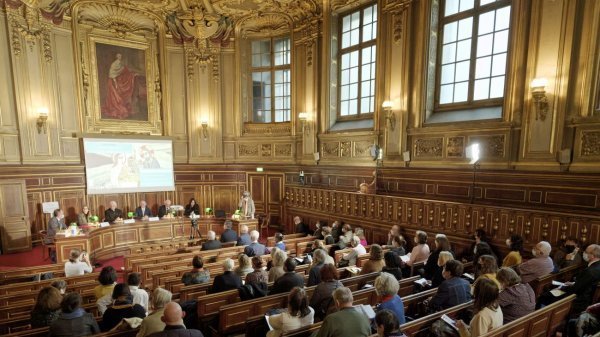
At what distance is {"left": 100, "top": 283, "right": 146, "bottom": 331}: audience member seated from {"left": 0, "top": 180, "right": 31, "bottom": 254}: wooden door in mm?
7364

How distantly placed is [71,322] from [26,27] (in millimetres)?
9418

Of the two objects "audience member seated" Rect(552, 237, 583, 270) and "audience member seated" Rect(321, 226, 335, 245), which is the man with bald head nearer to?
"audience member seated" Rect(321, 226, 335, 245)

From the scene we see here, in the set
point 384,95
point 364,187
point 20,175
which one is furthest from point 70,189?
point 384,95

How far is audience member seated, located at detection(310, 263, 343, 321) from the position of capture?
3.43 m

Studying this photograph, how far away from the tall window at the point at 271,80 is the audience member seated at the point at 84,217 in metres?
6.13

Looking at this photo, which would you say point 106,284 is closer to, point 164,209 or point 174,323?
point 174,323

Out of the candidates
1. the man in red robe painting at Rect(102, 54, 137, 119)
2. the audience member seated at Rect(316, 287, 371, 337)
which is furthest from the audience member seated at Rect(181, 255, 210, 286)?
the man in red robe painting at Rect(102, 54, 137, 119)

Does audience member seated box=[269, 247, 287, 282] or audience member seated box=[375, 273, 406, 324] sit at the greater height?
audience member seated box=[375, 273, 406, 324]

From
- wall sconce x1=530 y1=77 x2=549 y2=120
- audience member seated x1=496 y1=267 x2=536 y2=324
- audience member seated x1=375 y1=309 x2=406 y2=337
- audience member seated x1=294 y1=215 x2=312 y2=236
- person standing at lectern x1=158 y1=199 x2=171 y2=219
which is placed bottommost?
audience member seated x1=294 y1=215 x2=312 y2=236

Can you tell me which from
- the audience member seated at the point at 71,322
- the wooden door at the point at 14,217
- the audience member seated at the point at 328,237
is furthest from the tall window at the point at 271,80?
the audience member seated at the point at 71,322

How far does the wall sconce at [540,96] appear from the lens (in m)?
6.14

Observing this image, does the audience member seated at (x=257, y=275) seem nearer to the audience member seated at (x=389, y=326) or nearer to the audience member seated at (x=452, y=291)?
the audience member seated at (x=452, y=291)

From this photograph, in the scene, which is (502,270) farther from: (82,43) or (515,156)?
(82,43)

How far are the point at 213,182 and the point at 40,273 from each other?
669 centimetres
